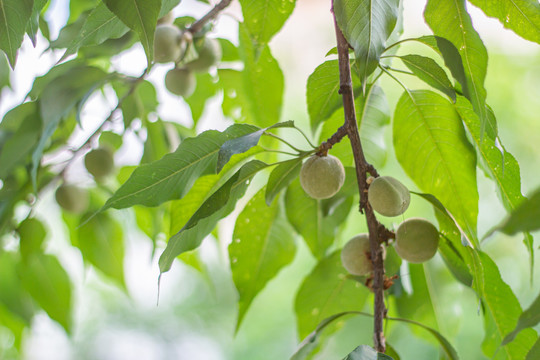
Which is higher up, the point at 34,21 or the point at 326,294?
the point at 34,21

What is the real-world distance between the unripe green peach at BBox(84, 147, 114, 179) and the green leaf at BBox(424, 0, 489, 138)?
579 mm

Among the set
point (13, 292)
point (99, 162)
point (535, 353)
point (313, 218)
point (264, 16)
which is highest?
point (264, 16)

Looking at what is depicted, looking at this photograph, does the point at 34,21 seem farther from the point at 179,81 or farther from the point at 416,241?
the point at 416,241

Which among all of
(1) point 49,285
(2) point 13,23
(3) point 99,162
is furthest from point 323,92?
(1) point 49,285

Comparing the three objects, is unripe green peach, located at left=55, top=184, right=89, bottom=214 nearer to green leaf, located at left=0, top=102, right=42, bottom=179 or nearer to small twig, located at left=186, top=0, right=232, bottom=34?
green leaf, located at left=0, top=102, right=42, bottom=179

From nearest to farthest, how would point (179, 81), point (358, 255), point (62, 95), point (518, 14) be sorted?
point (518, 14) < point (358, 255) < point (62, 95) < point (179, 81)

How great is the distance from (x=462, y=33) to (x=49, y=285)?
0.77 metres

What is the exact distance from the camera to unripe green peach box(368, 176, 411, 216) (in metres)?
0.52

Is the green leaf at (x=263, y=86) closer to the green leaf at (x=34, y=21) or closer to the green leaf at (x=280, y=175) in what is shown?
the green leaf at (x=280, y=175)

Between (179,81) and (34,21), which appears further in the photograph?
(179,81)

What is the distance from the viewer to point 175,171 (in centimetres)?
56

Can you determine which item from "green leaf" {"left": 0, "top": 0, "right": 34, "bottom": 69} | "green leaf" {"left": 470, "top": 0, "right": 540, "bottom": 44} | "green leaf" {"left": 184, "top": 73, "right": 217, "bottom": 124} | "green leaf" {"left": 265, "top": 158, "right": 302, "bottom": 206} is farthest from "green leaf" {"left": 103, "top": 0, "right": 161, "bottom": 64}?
"green leaf" {"left": 184, "top": 73, "right": 217, "bottom": 124}

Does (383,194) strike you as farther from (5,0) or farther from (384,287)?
(5,0)

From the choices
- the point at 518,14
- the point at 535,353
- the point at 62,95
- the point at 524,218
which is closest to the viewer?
the point at 524,218
